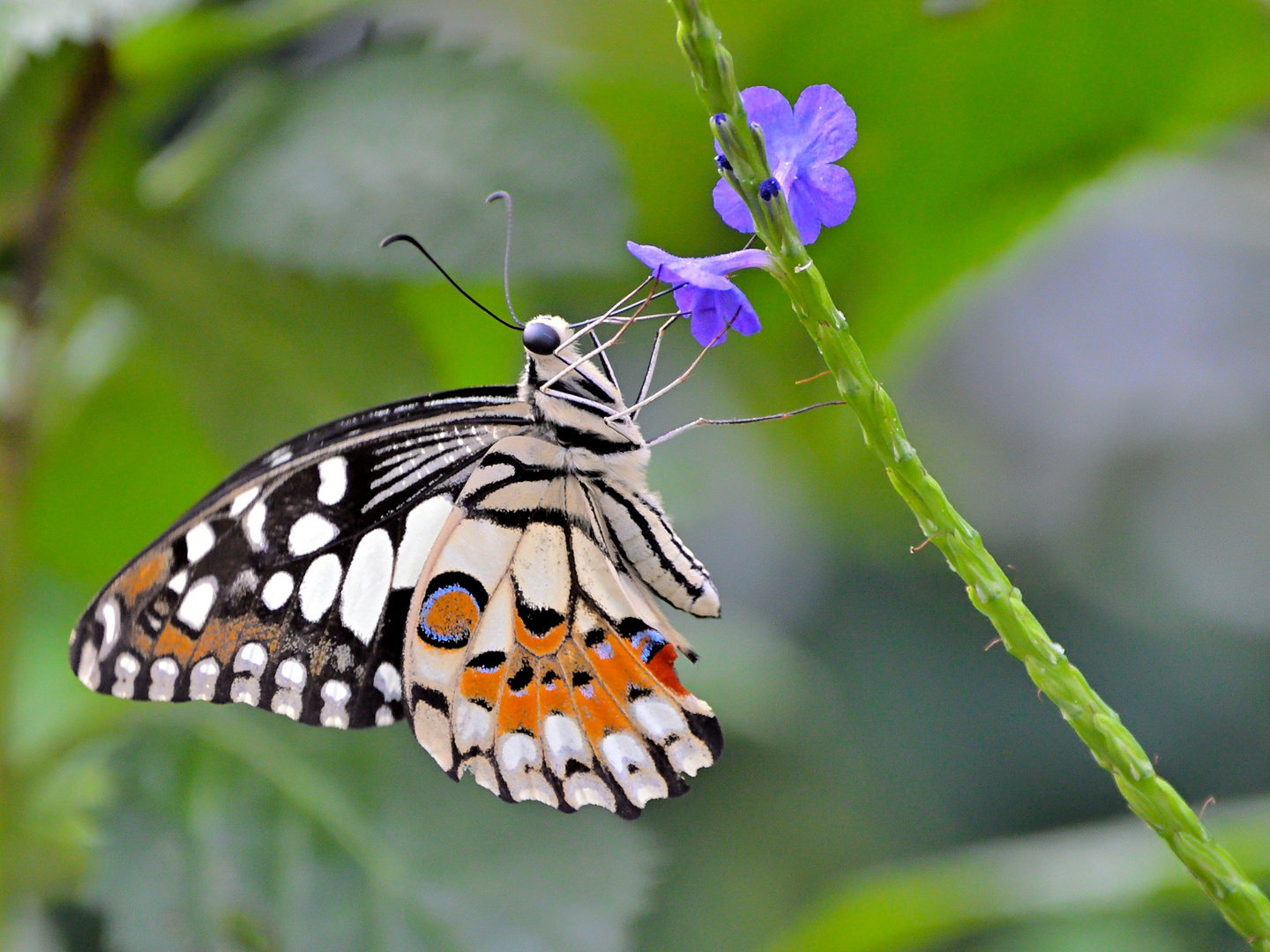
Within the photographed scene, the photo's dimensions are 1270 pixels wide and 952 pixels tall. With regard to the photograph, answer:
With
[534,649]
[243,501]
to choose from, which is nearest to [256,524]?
[243,501]

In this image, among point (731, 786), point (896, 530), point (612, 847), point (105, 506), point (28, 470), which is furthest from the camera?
point (896, 530)

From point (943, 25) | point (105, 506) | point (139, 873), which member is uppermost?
point (943, 25)

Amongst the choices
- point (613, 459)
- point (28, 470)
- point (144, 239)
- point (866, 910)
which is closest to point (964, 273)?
point (613, 459)

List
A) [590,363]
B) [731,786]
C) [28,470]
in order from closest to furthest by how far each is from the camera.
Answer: [590,363] < [28,470] < [731,786]

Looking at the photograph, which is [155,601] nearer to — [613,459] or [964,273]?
[613,459]

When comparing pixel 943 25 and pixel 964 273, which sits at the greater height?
pixel 943 25

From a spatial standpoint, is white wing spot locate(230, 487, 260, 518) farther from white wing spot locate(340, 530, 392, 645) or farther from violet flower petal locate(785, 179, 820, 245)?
violet flower petal locate(785, 179, 820, 245)

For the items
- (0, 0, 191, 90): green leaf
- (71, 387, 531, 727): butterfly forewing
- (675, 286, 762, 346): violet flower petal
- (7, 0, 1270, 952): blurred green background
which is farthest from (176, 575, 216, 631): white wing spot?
(675, 286, 762, 346): violet flower petal
